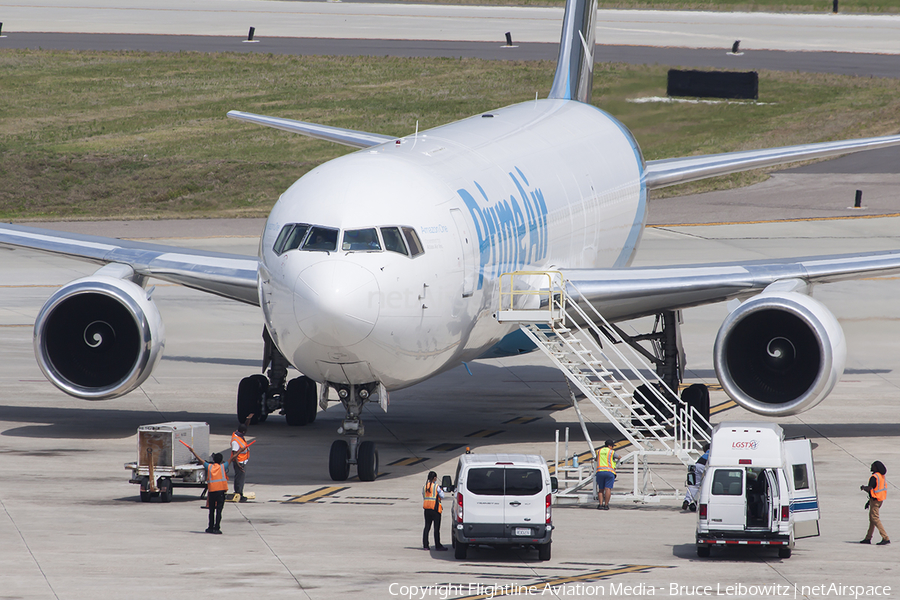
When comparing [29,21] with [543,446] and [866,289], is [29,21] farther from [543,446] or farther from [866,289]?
[543,446]

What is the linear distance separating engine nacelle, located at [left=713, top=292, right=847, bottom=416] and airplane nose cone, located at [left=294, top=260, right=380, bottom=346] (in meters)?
7.10

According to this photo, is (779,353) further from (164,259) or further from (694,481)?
(164,259)

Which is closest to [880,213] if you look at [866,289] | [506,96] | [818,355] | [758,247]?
[758,247]

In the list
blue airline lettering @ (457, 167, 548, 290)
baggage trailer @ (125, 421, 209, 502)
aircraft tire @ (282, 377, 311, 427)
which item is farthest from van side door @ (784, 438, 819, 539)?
aircraft tire @ (282, 377, 311, 427)

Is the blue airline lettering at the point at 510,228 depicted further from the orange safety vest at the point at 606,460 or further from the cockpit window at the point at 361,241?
the orange safety vest at the point at 606,460

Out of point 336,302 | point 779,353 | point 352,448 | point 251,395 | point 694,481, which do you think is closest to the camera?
point 336,302

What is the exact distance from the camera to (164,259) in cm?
2778

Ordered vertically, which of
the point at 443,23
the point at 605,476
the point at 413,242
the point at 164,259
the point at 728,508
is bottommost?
the point at 605,476

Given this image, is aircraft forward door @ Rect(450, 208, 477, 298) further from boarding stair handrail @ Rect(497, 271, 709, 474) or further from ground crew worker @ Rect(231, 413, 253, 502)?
ground crew worker @ Rect(231, 413, 253, 502)

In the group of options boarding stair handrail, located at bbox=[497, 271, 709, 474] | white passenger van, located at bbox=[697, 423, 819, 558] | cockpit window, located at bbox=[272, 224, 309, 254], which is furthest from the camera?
boarding stair handrail, located at bbox=[497, 271, 709, 474]

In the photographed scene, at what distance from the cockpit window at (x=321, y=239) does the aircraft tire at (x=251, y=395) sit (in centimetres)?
790

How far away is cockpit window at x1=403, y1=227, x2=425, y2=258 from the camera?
21.4 m

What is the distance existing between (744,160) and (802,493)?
14893 mm

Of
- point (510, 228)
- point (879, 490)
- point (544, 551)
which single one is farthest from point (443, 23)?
point (544, 551)
